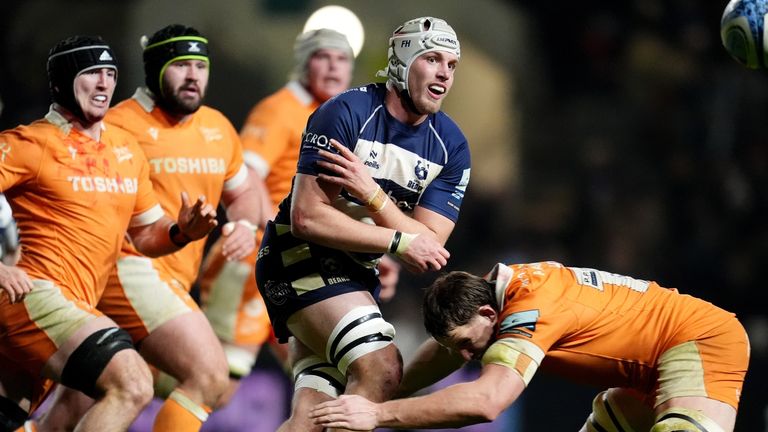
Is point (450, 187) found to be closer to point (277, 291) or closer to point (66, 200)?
point (277, 291)

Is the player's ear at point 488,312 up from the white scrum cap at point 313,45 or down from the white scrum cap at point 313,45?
down

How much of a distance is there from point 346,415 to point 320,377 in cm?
96

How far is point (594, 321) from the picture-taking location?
17.1 ft

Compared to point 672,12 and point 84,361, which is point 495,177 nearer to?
point 672,12

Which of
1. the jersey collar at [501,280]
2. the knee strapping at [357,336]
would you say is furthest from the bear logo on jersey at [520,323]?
the knee strapping at [357,336]

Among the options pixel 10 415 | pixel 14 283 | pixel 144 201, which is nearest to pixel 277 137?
pixel 144 201

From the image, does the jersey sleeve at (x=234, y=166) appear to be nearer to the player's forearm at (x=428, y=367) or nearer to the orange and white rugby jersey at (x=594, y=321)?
the player's forearm at (x=428, y=367)

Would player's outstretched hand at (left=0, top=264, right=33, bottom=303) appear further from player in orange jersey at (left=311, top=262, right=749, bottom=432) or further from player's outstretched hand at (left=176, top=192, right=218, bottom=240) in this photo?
player in orange jersey at (left=311, top=262, right=749, bottom=432)

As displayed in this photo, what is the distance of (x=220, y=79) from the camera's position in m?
11.3

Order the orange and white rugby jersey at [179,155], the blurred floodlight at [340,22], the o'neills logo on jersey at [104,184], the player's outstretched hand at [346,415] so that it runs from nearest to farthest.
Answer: the player's outstretched hand at [346,415] → the o'neills logo on jersey at [104,184] → the orange and white rugby jersey at [179,155] → the blurred floodlight at [340,22]

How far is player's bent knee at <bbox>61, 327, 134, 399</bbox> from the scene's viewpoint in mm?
5477

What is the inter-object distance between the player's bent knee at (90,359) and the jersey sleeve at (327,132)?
3.81 feet

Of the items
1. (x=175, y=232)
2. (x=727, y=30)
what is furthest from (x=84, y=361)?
(x=727, y=30)

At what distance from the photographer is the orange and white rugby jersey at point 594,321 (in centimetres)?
503
